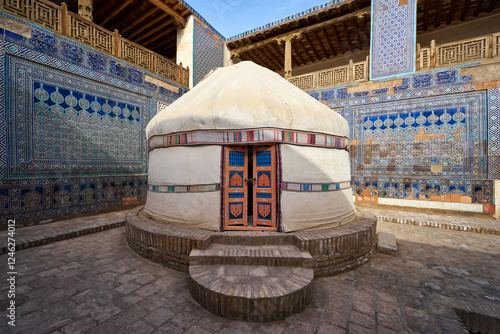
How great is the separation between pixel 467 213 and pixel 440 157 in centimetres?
143

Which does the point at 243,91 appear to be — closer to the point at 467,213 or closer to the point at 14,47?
the point at 14,47

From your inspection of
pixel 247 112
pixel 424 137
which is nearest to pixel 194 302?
pixel 247 112

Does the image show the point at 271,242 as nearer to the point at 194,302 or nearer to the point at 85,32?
the point at 194,302

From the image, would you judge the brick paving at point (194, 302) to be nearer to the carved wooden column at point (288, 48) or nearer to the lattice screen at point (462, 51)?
the lattice screen at point (462, 51)

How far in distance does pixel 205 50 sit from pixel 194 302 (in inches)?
318

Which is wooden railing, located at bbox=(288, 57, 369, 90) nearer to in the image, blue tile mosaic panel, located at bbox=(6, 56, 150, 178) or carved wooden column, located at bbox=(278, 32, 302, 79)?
carved wooden column, located at bbox=(278, 32, 302, 79)

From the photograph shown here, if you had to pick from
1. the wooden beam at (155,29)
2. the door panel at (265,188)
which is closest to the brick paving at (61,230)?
the door panel at (265,188)

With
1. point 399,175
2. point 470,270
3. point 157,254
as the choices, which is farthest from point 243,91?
point 399,175

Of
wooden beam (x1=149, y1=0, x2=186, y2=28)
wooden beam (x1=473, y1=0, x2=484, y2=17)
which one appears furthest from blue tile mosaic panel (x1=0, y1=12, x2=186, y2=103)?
wooden beam (x1=473, y1=0, x2=484, y2=17)

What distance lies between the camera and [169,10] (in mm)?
6656

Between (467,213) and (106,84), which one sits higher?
(106,84)

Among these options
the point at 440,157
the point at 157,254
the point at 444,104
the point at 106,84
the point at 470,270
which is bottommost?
the point at 470,270

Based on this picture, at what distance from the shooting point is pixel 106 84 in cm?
511

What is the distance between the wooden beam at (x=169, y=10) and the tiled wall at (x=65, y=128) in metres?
2.17
